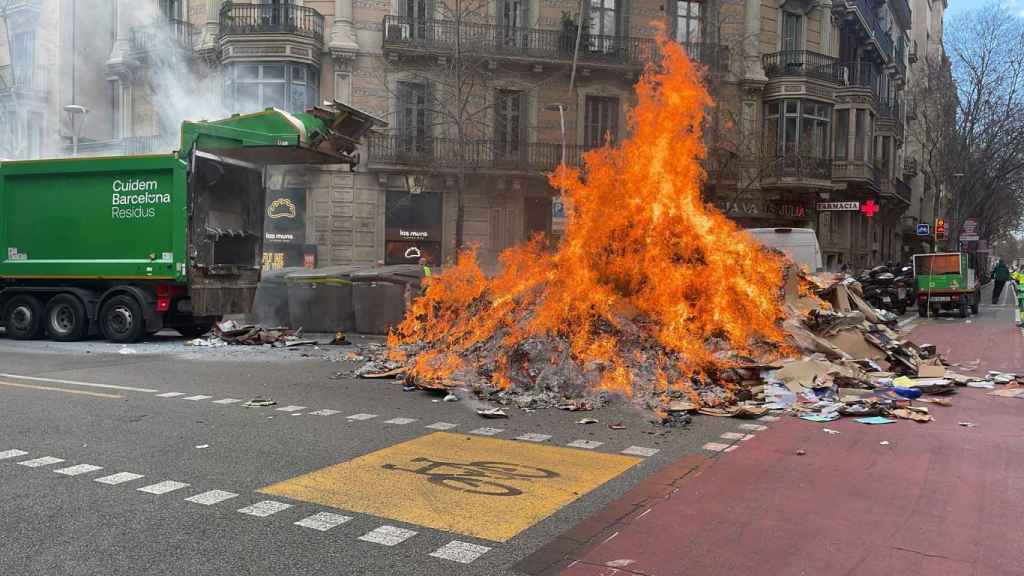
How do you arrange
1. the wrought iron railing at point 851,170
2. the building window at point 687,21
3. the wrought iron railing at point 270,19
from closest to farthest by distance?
the wrought iron railing at point 270,19, the building window at point 687,21, the wrought iron railing at point 851,170

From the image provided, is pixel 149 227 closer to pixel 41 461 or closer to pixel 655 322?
pixel 41 461

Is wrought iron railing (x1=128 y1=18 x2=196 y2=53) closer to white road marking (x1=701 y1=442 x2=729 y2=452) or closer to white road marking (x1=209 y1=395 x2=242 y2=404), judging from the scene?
white road marking (x1=209 y1=395 x2=242 y2=404)

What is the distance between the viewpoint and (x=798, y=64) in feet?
97.5

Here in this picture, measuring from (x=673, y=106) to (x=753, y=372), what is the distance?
4.33m

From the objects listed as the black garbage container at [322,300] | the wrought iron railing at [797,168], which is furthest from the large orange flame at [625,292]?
the wrought iron railing at [797,168]

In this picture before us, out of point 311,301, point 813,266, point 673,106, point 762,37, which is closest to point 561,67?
point 762,37

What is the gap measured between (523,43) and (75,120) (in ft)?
46.7

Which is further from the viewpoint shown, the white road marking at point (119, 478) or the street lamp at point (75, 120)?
the street lamp at point (75, 120)

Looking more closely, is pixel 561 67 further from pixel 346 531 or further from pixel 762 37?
pixel 346 531

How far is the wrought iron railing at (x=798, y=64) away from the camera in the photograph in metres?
29.3

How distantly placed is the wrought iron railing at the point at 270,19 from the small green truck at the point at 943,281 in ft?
67.4

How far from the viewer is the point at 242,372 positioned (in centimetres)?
1016

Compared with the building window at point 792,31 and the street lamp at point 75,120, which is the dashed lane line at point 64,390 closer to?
the street lamp at point 75,120

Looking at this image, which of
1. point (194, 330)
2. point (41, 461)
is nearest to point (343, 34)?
point (194, 330)
